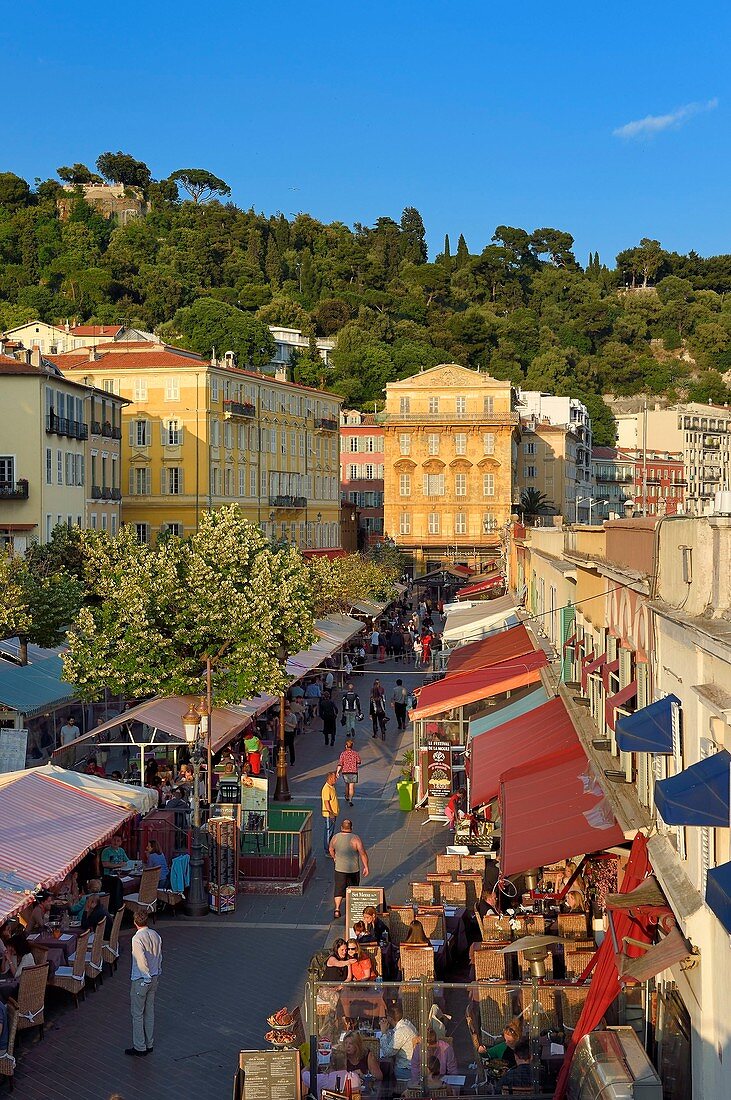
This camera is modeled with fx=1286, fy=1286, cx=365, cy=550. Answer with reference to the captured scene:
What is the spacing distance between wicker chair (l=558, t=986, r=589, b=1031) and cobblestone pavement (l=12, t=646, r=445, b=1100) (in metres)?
2.87

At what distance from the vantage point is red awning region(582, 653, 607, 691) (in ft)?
48.7

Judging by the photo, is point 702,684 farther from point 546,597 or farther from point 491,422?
point 491,422

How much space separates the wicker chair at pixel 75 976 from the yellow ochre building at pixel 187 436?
162 feet

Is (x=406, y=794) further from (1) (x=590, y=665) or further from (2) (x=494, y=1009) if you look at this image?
(2) (x=494, y=1009)

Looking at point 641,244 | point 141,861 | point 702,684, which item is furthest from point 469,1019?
point 641,244

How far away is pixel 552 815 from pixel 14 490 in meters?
35.5

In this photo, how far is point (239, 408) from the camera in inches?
2714

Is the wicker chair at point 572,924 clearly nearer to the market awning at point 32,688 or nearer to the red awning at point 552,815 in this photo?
the red awning at point 552,815

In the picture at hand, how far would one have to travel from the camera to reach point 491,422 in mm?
83688

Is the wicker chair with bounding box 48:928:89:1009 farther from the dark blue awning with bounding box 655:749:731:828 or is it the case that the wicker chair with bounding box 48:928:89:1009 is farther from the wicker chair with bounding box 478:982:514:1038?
the dark blue awning with bounding box 655:749:731:828

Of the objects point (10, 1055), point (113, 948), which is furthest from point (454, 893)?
point (10, 1055)

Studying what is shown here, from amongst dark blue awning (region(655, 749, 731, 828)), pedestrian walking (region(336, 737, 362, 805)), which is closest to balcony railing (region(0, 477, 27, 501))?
pedestrian walking (region(336, 737, 362, 805))

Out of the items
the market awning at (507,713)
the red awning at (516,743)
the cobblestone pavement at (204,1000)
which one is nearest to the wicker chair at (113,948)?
the cobblestone pavement at (204,1000)

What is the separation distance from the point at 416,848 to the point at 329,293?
126 metres
